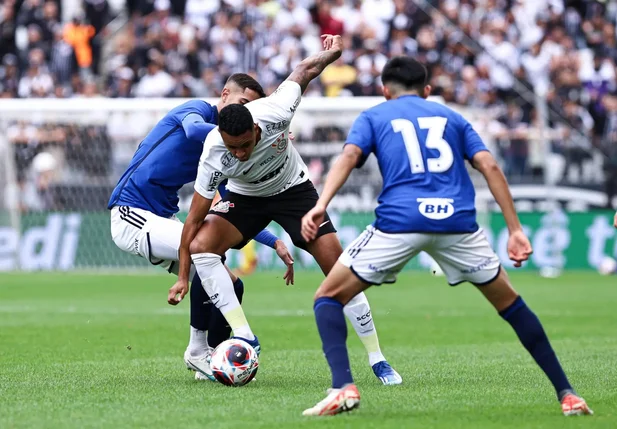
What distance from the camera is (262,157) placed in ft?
27.2

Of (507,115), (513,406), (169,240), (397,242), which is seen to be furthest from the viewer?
(507,115)

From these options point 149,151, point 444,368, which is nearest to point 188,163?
point 149,151

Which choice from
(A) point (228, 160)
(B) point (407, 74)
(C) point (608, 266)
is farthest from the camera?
(C) point (608, 266)

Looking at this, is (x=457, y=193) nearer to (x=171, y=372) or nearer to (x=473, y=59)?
(x=171, y=372)

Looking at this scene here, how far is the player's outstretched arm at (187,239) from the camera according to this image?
27.0 ft

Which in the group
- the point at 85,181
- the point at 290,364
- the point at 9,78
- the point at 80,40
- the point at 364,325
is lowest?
the point at 85,181

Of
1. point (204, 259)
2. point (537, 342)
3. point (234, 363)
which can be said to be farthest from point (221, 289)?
point (537, 342)

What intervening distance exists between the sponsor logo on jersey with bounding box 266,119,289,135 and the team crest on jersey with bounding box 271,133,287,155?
85mm

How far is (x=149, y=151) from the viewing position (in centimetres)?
915

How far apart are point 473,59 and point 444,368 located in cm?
1858

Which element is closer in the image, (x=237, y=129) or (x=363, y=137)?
(x=363, y=137)

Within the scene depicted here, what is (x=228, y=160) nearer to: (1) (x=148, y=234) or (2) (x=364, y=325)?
(1) (x=148, y=234)

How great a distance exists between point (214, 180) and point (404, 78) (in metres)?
1.69

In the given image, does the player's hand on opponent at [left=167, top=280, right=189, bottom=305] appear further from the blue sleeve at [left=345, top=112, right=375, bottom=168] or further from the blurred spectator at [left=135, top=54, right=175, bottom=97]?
the blurred spectator at [left=135, top=54, right=175, bottom=97]
